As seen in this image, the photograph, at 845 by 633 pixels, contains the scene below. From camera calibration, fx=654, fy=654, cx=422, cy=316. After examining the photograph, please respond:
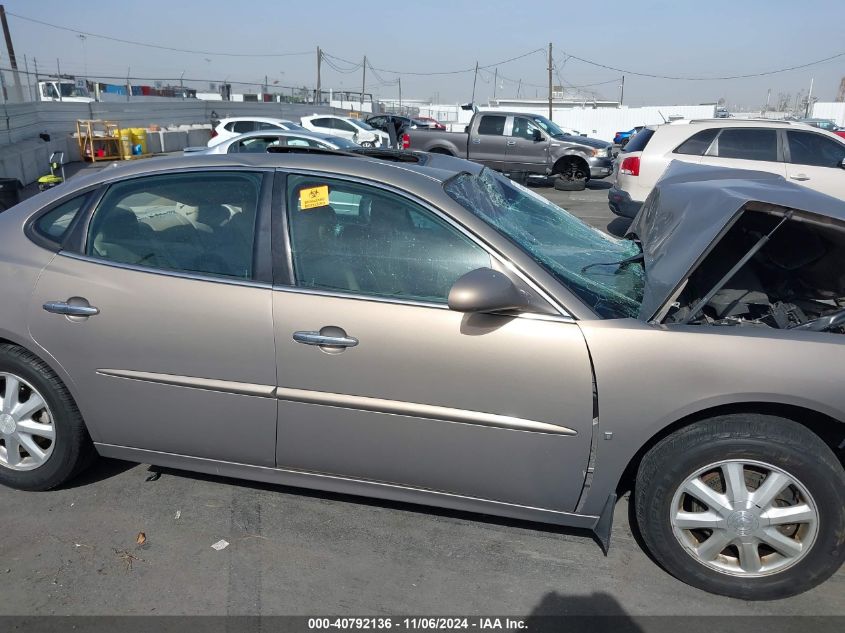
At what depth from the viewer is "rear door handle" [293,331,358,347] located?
2.56m

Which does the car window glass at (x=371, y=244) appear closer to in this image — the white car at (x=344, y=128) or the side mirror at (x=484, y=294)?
the side mirror at (x=484, y=294)

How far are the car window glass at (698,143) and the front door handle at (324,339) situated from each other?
825 centimetres

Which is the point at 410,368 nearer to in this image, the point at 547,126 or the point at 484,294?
the point at 484,294

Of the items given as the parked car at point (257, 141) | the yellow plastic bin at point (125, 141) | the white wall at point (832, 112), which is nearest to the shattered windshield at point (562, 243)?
the parked car at point (257, 141)

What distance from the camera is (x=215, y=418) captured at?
9.20ft

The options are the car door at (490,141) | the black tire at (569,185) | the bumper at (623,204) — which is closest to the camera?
the bumper at (623,204)

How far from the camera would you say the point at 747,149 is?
905 cm

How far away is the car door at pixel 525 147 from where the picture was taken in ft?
56.2

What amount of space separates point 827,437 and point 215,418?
252 centimetres

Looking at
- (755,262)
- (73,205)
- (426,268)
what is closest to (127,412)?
(73,205)

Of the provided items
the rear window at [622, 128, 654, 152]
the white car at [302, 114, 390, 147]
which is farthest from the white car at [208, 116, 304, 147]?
the rear window at [622, 128, 654, 152]

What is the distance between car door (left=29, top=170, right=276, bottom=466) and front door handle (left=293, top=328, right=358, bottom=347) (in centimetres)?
15

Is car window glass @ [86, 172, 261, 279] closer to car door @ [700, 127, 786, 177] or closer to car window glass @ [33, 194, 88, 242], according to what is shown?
car window glass @ [33, 194, 88, 242]

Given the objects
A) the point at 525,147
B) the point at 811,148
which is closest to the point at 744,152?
the point at 811,148
